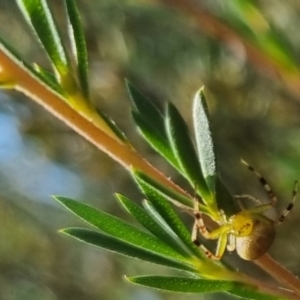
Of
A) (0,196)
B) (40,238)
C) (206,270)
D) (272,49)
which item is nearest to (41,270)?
(40,238)

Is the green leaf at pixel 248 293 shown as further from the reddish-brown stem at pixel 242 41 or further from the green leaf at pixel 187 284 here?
the reddish-brown stem at pixel 242 41

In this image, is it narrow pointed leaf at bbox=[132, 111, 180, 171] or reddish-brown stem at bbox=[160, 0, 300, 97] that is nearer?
narrow pointed leaf at bbox=[132, 111, 180, 171]

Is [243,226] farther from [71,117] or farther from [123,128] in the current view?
[123,128]

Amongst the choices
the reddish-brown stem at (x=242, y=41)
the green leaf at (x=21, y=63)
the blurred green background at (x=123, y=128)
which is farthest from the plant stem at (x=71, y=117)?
the blurred green background at (x=123, y=128)

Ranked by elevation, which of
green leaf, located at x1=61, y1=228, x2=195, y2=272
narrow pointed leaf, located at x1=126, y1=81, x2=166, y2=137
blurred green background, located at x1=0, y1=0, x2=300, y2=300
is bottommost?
blurred green background, located at x1=0, y1=0, x2=300, y2=300

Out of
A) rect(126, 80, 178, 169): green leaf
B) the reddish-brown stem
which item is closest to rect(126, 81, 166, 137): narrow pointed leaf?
rect(126, 80, 178, 169): green leaf

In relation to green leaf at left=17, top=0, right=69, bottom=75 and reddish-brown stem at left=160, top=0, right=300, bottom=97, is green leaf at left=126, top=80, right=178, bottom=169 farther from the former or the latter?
reddish-brown stem at left=160, top=0, right=300, bottom=97
